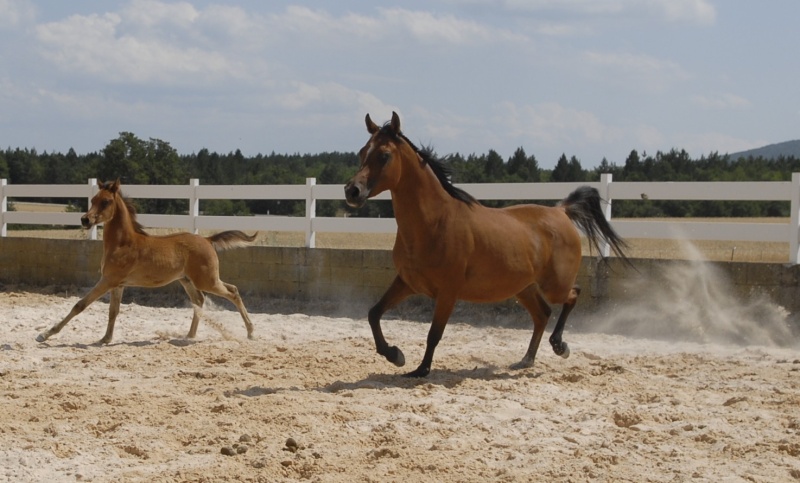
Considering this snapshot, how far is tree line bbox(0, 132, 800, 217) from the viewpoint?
28.0m

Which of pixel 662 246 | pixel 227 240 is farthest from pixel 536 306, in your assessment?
pixel 662 246

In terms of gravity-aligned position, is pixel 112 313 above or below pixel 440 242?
below

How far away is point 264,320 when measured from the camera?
1227 cm

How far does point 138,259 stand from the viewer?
10.5m

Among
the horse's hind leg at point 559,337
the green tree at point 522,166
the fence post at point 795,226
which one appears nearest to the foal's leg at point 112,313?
the horse's hind leg at point 559,337

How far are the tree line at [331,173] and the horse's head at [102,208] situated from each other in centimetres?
413

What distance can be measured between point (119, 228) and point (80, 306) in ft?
3.10

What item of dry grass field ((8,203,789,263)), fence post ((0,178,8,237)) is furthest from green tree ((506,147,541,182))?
fence post ((0,178,8,237))

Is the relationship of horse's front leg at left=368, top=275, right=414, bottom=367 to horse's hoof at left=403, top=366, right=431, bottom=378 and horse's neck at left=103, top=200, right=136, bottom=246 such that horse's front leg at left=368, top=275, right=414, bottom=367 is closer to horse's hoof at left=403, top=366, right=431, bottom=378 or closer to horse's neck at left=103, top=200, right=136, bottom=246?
horse's hoof at left=403, top=366, right=431, bottom=378

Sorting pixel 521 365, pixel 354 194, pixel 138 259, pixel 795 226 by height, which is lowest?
pixel 521 365

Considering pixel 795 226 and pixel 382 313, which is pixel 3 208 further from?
pixel 795 226

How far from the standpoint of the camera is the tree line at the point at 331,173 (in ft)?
92.0

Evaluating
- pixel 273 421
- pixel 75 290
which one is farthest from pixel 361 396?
pixel 75 290

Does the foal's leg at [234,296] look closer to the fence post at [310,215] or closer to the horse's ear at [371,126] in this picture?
the fence post at [310,215]
